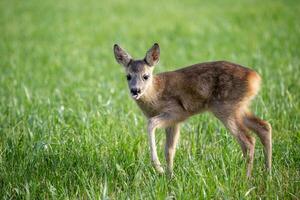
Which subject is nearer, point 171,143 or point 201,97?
point 171,143

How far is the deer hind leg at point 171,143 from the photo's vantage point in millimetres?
7047

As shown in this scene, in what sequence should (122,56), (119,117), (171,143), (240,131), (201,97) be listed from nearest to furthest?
1. (240,131)
2. (171,143)
3. (201,97)
4. (122,56)
5. (119,117)

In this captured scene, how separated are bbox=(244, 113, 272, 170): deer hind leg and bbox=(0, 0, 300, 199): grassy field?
17 cm

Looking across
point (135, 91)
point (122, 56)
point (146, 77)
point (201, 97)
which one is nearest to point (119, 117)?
point (122, 56)

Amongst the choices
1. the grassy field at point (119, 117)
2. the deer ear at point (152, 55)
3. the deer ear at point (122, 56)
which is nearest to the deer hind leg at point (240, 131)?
the grassy field at point (119, 117)

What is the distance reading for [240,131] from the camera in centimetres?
720

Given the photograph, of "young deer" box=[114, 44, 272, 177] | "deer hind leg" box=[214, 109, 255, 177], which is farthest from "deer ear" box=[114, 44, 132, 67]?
"deer hind leg" box=[214, 109, 255, 177]

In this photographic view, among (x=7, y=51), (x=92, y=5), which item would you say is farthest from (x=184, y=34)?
(x=92, y=5)

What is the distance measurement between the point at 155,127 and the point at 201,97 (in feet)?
2.77

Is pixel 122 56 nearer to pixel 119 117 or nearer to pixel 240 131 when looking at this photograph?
pixel 119 117

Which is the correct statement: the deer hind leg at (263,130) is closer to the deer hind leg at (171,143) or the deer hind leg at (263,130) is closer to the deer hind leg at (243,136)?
the deer hind leg at (243,136)

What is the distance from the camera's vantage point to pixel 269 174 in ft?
20.6

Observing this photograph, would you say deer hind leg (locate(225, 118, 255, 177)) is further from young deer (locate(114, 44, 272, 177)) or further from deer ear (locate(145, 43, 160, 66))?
deer ear (locate(145, 43, 160, 66))

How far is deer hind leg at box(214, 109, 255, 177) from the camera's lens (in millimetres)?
7070
